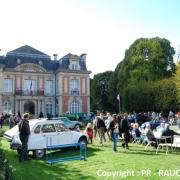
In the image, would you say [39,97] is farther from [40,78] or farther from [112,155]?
[112,155]

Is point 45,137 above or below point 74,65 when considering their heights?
below

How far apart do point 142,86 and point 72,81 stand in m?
9.99

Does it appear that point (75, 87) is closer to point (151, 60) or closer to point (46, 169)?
point (151, 60)

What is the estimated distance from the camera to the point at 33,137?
14.7m

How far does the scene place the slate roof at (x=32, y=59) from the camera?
4772 centimetres

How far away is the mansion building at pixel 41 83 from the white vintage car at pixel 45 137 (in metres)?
31.9

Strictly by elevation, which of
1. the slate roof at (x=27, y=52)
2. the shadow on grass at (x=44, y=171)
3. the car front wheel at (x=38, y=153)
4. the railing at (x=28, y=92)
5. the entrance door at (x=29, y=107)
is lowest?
the shadow on grass at (x=44, y=171)

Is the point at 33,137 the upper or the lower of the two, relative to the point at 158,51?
lower

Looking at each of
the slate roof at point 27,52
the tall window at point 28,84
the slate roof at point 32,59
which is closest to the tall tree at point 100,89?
the slate roof at point 32,59

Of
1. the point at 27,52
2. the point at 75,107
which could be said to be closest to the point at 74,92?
the point at 75,107

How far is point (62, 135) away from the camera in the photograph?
51.6 feet

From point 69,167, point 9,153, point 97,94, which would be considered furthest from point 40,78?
point 69,167

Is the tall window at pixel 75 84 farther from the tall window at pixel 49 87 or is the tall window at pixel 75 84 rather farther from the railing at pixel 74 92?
the tall window at pixel 49 87

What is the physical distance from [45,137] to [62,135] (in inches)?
38.6
